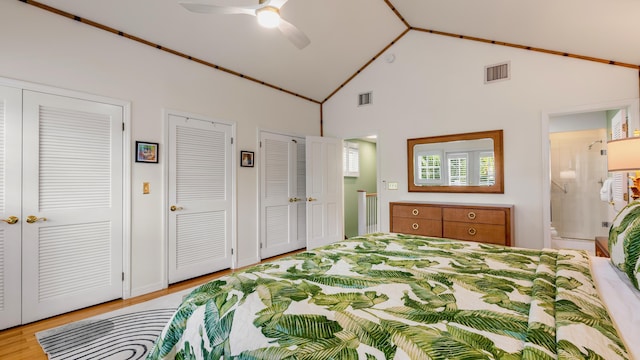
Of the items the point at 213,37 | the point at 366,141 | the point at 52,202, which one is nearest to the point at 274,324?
the point at 52,202

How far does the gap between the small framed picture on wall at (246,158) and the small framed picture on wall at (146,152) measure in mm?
1120

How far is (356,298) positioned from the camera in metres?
1.16

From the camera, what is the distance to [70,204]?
9.00 ft

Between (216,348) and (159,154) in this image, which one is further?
(159,154)

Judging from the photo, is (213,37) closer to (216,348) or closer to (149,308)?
(149,308)

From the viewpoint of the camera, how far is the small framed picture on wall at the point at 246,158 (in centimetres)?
413

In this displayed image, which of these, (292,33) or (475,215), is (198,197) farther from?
(475,215)

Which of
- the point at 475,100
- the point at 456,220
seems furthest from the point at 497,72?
the point at 456,220

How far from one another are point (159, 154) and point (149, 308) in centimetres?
158

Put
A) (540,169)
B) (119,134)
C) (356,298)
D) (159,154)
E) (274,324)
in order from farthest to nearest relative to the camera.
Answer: (540,169) → (159,154) → (119,134) → (356,298) → (274,324)

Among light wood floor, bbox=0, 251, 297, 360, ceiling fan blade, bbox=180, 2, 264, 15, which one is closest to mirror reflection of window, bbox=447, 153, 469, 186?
ceiling fan blade, bbox=180, 2, 264, 15

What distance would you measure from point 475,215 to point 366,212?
2575 mm

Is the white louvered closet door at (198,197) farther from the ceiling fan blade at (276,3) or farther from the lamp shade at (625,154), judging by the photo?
the lamp shade at (625,154)

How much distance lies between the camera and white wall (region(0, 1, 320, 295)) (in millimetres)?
2521
